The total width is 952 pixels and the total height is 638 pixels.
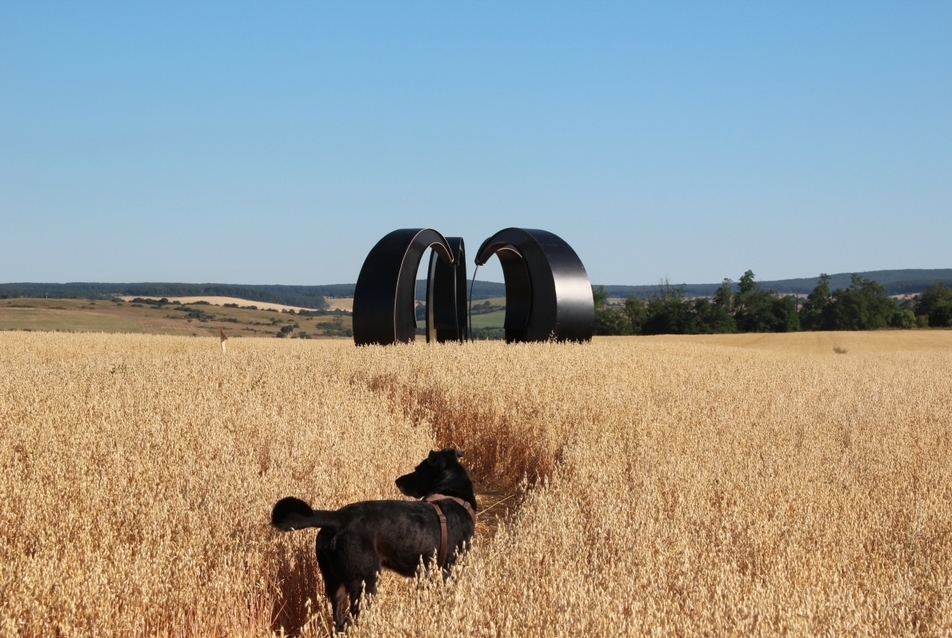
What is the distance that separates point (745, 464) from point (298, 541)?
3.27 metres

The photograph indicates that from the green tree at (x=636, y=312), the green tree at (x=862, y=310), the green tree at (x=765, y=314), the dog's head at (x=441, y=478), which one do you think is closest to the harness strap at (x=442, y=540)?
the dog's head at (x=441, y=478)

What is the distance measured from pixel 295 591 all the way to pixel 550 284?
511 inches

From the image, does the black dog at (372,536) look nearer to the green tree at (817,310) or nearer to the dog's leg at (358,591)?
the dog's leg at (358,591)

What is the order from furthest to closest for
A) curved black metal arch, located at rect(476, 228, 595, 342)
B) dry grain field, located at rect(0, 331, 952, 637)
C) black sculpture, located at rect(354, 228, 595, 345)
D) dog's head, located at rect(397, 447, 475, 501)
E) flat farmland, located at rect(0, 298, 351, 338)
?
flat farmland, located at rect(0, 298, 351, 338) < curved black metal arch, located at rect(476, 228, 595, 342) < black sculpture, located at rect(354, 228, 595, 345) < dog's head, located at rect(397, 447, 475, 501) < dry grain field, located at rect(0, 331, 952, 637)

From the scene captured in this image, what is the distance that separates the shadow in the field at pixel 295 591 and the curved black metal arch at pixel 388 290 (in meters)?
11.4

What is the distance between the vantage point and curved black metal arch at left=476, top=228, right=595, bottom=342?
1688 cm

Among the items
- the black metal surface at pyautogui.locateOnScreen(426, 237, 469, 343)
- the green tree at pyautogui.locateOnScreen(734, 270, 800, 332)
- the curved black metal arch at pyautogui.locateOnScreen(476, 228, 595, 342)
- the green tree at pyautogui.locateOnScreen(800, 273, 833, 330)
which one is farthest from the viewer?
the green tree at pyautogui.locateOnScreen(800, 273, 833, 330)

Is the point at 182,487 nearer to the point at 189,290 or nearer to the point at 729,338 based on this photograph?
the point at 729,338

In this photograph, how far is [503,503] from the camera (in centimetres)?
712

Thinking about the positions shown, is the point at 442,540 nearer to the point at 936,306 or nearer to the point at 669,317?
the point at 669,317

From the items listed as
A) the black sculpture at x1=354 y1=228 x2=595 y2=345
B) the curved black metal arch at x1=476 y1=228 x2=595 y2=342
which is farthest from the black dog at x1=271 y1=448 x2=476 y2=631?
the curved black metal arch at x1=476 y1=228 x2=595 y2=342

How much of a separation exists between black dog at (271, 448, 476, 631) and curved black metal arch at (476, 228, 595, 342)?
12542 mm

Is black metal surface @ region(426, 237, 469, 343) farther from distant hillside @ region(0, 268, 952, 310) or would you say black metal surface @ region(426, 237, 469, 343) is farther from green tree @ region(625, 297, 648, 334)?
green tree @ region(625, 297, 648, 334)

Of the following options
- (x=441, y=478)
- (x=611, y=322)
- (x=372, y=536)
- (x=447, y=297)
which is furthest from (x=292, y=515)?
(x=611, y=322)
